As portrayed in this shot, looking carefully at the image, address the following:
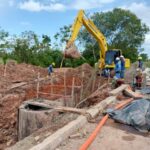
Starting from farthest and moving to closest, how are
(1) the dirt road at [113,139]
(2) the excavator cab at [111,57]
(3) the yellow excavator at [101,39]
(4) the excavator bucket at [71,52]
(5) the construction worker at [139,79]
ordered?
(2) the excavator cab at [111,57]
(3) the yellow excavator at [101,39]
(5) the construction worker at [139,79]
(4) the excavator bucket at [71,52]
(1) the dirt road at [113,139]

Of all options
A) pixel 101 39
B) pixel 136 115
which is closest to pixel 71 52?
pixel 101 39

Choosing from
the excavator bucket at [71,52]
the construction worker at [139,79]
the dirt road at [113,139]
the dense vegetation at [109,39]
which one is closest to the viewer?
the dirt road at [113,139]

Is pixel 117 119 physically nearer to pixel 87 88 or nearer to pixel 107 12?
pixel 87 88

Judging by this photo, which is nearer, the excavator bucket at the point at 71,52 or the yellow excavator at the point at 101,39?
the excavator bucket at the point at 71,52

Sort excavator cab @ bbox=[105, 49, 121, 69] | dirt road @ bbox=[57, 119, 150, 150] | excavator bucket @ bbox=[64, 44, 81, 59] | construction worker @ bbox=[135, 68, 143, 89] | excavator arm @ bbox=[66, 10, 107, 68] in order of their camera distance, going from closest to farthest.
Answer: dirt road @ bbox=[57, 119, 150, 150] < excavator bucket @ bbox=[64, 44, 81, 59] < construction worker @ bbox=[135, 68, 143, 89] < excavator arm @ bbox=[66, 10, 107, 68] < excavator cab @ bbox=[105, 49, 121, 69]

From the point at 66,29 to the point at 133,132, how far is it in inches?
1674

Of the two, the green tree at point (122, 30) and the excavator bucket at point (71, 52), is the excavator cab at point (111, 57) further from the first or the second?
the green tree at point (122, 30)

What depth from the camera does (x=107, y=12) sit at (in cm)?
4912

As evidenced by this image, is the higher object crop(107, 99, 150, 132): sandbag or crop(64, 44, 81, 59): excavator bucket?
crop(64, 44, 81, 59): excavator bucket

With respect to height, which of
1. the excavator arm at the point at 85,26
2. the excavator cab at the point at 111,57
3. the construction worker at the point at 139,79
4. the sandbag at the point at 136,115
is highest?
the excavator arm at the point at 85,26

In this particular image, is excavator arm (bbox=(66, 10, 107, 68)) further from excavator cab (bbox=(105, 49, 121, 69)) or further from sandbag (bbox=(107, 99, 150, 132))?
sandbag (bbox=(107, 99, 150, 132))

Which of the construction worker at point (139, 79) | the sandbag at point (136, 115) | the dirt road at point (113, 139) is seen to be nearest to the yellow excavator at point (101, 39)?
the construction worker at point (139, 79)

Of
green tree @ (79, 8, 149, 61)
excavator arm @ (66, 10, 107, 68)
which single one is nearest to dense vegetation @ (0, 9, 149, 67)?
green tree @ (79, 8, 149, 61)

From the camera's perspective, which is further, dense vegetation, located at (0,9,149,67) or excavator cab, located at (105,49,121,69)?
dense vegetation, located at (0,9,149,67)
